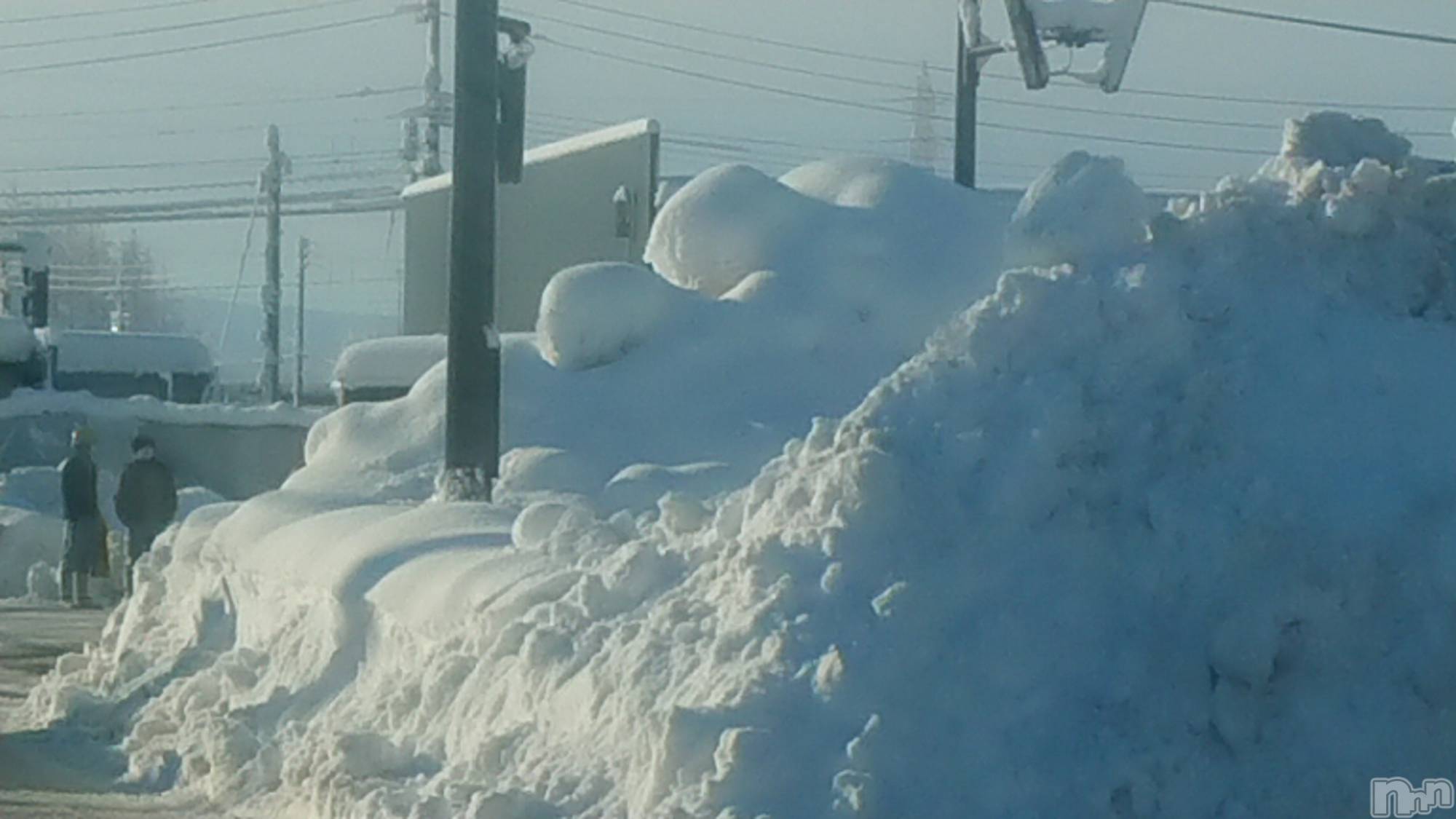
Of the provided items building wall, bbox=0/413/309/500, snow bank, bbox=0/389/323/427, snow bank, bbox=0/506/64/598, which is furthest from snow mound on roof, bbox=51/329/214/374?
snow bank, bbox=0/506/64/598

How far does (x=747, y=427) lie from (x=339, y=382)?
1001 cm

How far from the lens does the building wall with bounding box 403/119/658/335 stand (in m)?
25.3

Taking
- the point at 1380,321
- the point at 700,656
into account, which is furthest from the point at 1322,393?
the point at 700,656

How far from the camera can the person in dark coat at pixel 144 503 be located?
73.2 feet

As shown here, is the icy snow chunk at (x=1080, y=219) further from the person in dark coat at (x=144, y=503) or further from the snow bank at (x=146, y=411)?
the snow bank at (x=146, y=411)

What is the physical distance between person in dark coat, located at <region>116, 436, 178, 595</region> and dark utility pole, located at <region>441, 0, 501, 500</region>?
29.8ft

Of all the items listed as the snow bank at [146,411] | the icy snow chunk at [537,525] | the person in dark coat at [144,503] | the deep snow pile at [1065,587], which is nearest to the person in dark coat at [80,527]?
the person in dark coat at [144,503]

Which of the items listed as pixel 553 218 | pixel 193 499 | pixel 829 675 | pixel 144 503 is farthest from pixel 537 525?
pixel 193 499

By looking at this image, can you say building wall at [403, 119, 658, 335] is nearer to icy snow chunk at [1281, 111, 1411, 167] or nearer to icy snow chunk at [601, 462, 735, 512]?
icy snow chunk at [601, 462, 735, 512]

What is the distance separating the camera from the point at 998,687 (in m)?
7.13

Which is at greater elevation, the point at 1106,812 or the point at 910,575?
the point at 910,575

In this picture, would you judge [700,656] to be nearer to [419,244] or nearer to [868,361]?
[868,361]

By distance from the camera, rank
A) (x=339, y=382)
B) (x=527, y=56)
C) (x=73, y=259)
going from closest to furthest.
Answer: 1. (x=527, y=56)
2. (x=339, y=382)
3. (x=73, y=259)

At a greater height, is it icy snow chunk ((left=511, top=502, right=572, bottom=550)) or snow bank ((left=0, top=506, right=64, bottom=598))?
icy snow chunk ((left=511, top=502, right=572, bottom=550))
